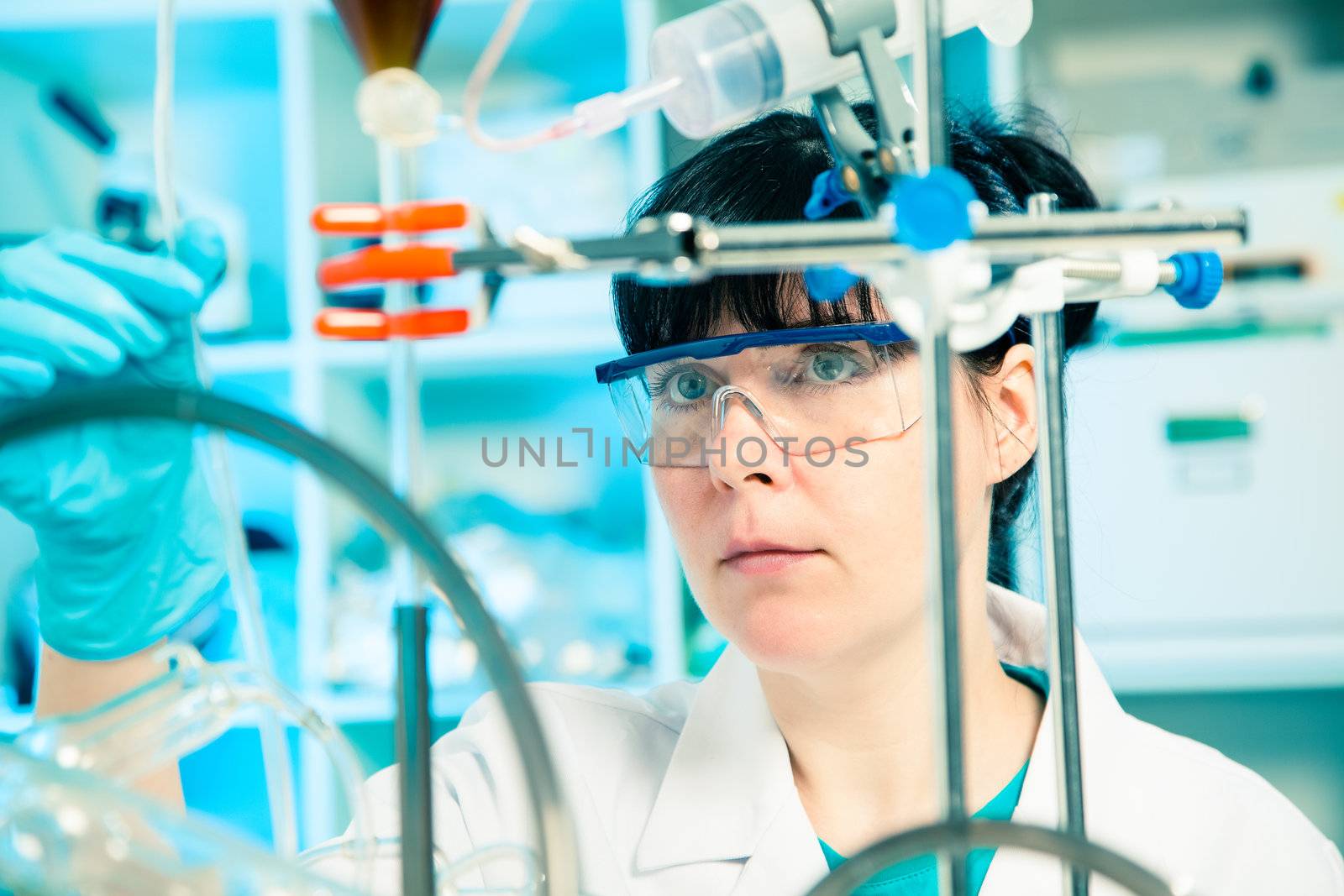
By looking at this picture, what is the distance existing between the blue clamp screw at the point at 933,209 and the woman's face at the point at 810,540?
0.45 meters

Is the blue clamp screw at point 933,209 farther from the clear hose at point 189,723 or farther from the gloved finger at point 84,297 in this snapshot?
the gloved finger at point 84,297

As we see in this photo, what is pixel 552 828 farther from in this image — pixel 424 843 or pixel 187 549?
pixel 187 549

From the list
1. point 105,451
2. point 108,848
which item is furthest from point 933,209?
point 105,451

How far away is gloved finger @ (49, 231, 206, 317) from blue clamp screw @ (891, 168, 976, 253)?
0.47 m

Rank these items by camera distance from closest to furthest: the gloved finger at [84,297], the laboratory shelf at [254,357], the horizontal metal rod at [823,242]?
the horizontal metal rod at [823,242], the gloved finger at [84,297], the laboratory shelf at [254,357]

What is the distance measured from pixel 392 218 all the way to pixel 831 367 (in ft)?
1.52

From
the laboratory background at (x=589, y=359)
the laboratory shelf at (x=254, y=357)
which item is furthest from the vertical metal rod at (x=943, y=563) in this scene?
the laboratory shelf at (x=254, y=357)

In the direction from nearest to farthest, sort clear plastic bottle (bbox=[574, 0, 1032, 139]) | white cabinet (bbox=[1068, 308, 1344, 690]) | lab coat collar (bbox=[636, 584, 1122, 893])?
clear plastic bottle (bbox=[574, 0, 1032, 139]), lab coat collar (bbox=[636, 584, 1122, 893]), white cabinet (bbox=[1068, 308, 1344, 690])

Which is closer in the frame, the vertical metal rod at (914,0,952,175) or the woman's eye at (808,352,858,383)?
the vertical metal rod at (914,0,952,175)

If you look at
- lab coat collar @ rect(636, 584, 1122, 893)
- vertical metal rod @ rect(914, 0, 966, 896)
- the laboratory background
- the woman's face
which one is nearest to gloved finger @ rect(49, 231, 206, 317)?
the woman's face

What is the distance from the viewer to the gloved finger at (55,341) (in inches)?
26.8

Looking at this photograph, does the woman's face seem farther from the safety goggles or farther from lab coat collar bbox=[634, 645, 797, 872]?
lab coat collar bbox=[634, 645, 797, 872]

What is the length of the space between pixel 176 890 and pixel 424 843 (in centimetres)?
8

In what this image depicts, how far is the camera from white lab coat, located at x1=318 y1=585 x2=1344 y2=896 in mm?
916
